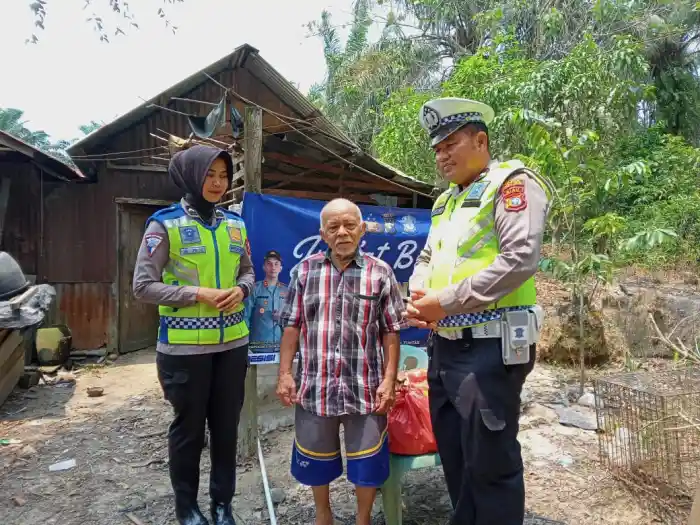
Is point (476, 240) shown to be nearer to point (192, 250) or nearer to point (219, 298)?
point (219, 298)

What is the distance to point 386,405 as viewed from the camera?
7.39ft

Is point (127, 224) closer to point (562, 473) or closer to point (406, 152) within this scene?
point (406, 152)

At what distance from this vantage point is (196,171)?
245cm

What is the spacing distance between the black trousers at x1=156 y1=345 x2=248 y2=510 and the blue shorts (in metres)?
0.48

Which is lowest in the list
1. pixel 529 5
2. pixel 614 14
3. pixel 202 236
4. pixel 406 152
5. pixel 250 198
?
pixel 202 236

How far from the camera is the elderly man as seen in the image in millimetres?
2242

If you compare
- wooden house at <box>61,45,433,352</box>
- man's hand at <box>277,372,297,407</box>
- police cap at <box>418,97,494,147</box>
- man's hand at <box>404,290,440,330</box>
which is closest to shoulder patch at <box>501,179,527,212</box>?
police cap at <box>418,97,494,147</box>

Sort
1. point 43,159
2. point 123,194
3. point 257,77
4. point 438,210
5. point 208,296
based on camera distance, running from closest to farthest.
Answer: point 438,210, point 208,296, point 43,159, point 123,194, point 257,77

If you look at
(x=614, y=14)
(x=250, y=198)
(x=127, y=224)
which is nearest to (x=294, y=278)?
(x=250, y=198)

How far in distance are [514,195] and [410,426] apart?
133 centimetres

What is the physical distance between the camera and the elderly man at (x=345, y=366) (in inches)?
88.3

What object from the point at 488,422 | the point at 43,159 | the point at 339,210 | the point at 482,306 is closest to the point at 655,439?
the point at 488,422

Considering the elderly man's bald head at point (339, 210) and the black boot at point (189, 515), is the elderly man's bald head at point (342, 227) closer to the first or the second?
the elderly man's bald head at point (339, 210)

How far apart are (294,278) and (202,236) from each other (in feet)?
1.72
